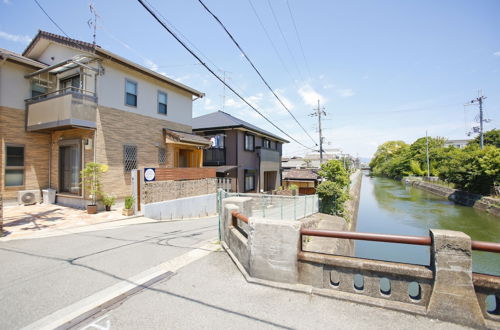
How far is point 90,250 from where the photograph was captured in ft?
18.8

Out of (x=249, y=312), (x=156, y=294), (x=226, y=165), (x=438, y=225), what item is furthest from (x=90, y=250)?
(x=438, y=225)

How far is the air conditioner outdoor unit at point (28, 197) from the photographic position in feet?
35.3

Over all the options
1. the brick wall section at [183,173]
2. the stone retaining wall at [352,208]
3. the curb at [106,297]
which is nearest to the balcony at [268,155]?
the brick wall section at [183,173]

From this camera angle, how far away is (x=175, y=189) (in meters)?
11.9

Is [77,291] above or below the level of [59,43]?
below

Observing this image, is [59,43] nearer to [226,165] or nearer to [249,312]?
[226,165]

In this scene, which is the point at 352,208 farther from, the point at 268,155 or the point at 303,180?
the point at 268,155

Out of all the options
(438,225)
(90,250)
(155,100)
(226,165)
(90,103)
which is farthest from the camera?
(438,225)

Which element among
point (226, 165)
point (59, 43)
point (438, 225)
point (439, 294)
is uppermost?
point (59, 43)

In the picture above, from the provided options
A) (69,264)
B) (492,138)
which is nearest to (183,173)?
(69,264)

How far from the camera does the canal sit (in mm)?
14516

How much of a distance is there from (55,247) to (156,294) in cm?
433

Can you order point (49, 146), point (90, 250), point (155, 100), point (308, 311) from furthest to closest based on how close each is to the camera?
point (155, 100), point (49, 146), point (90, 250), point (308, 311)

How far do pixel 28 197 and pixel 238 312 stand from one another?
1333 cm
